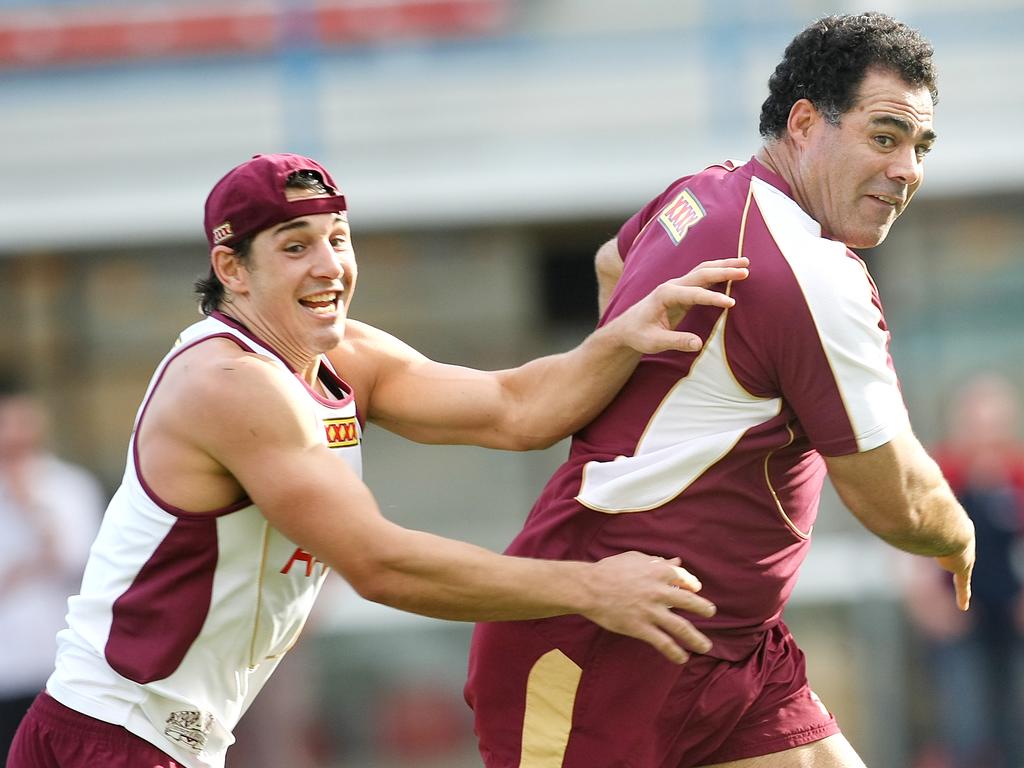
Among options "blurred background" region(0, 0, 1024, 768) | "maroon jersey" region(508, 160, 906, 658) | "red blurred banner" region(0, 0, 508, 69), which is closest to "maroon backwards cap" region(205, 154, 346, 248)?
"maroon jersey" region(508, 160, 906, 658)

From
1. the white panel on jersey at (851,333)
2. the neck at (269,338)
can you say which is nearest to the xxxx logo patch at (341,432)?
the neck at (269,338)

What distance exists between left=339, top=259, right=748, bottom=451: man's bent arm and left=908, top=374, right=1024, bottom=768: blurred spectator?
3.82 m

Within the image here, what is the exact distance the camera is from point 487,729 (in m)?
3.92

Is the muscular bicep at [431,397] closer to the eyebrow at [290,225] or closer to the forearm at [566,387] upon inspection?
the forearm at [566,387]

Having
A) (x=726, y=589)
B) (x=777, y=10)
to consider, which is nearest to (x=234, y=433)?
(x=726, y=589)

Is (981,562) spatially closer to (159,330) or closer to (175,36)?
(159,330)

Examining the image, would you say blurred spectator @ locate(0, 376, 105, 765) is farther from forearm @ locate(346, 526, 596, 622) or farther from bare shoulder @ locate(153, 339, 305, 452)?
forearm @ locate(346, 526, 596, 622)

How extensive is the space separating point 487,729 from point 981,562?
4309mm

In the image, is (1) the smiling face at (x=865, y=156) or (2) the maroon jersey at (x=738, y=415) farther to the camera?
(1) the smiling face at (x=865, y=156)

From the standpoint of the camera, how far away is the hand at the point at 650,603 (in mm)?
3395

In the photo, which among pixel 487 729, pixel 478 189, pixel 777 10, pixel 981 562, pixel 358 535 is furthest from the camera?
pixel 777 10

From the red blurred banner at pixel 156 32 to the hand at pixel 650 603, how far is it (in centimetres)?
742

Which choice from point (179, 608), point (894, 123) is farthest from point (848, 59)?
point (179, 608)

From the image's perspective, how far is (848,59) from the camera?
3.68 m
